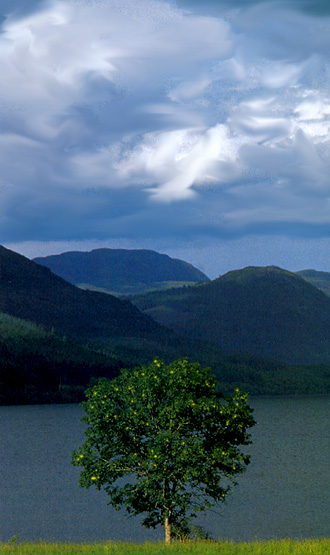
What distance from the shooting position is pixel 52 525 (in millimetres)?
65125

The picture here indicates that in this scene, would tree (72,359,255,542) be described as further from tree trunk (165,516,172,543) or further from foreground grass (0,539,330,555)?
foreground grass (0,539,330,555)

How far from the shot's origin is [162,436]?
39.0 m

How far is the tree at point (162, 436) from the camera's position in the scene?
39469 mm

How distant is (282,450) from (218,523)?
249 feet

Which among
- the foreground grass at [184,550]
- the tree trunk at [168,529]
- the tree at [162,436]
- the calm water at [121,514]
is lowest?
the calm water at [121,514]

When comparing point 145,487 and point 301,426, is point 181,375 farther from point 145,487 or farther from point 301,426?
point 301,426

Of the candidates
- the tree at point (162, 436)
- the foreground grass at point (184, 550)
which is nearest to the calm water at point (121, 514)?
the tree at point (162, 436)

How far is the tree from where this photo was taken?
129 ft

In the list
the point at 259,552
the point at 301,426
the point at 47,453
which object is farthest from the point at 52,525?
the point at 301,426

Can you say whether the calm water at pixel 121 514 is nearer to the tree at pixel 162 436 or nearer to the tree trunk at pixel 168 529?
the tree trunk at pixel 168 529

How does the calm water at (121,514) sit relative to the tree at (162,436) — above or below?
below

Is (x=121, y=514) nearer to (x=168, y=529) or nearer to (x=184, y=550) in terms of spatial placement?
(x=168, y=529)

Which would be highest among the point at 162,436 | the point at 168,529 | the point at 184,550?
the point at 162,436

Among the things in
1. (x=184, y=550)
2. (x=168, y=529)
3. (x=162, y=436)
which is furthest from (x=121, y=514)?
(x=184, y=550)
